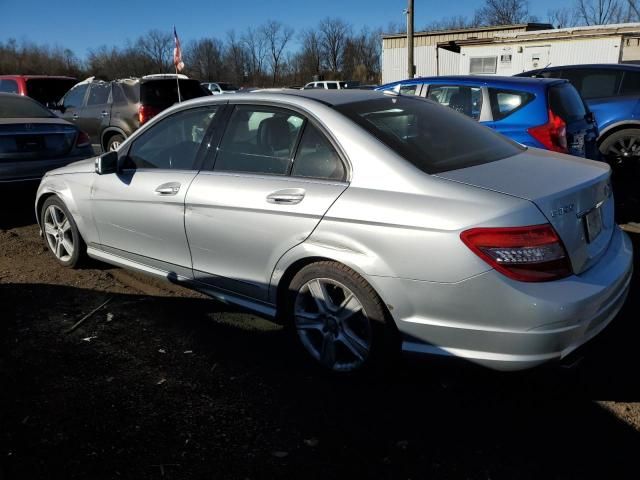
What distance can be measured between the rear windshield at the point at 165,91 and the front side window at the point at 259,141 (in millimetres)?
7586

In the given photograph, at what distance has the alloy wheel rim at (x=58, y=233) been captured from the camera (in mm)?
4797

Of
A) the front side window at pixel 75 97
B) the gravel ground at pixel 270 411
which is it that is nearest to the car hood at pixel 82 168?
the gravel ground at pixel 270 411

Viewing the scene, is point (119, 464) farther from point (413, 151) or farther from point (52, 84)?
point (52, 84)

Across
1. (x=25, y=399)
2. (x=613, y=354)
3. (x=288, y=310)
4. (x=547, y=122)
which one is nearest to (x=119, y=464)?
(x=25, y=399)

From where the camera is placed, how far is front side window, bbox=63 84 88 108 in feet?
37.8

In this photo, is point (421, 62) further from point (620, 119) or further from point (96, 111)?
point (620, 119)

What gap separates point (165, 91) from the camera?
35.8 feet

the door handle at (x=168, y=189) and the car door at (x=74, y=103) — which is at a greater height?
the car door at (x=74, y=103)

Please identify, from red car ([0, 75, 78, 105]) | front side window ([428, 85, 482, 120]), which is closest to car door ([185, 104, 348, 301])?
front side window ([428, 85, 482, 120])

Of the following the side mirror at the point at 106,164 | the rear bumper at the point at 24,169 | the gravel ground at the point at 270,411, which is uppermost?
the side mirror at the point at 106,164

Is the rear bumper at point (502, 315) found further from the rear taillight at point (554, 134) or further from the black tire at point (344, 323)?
the rear taillight at point (554, 134)

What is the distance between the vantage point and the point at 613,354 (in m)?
3.23

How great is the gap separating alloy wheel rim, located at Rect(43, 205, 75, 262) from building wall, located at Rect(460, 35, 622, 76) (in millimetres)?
17335

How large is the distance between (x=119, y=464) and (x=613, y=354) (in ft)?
9.11
